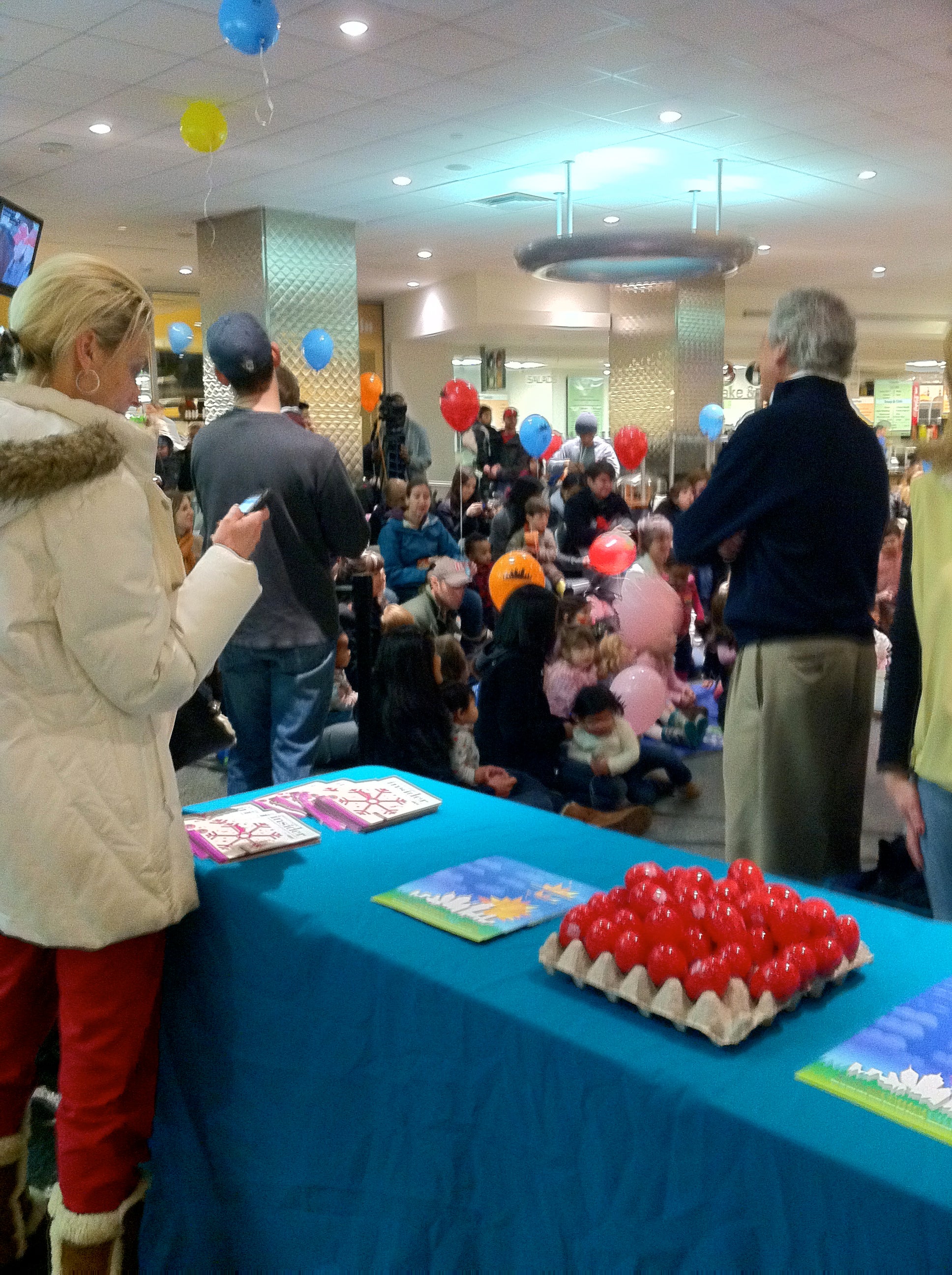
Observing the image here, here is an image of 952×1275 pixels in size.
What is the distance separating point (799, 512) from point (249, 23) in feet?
9.68

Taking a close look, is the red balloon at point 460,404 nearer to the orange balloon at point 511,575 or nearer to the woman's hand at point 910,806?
the orange balloon at point 511,575

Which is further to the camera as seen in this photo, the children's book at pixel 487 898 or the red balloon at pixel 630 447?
the red balloon at pixel 630 447

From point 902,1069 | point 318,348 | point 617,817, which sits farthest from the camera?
point 318,348

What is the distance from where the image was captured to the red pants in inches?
58.0

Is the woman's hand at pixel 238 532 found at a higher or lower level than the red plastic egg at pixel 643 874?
higher

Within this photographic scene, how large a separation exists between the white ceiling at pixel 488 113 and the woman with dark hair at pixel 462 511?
2247mm

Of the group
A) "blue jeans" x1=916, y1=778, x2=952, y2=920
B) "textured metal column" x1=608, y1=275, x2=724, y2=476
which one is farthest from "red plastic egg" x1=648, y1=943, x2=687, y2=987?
"textured metal column" x1=608, y1=275, x2=724, y2=476

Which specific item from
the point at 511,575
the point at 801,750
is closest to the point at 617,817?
the point at 801,750

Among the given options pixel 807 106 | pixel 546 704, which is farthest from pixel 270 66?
pixel 546 704

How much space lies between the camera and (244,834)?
1794mm

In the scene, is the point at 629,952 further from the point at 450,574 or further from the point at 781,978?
the point at 450,574

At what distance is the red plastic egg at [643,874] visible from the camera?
1386mm

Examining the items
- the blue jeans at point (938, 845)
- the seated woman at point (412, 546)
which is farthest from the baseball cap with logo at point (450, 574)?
the blue jeans at point (938, 845)

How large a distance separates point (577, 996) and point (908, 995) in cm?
37
